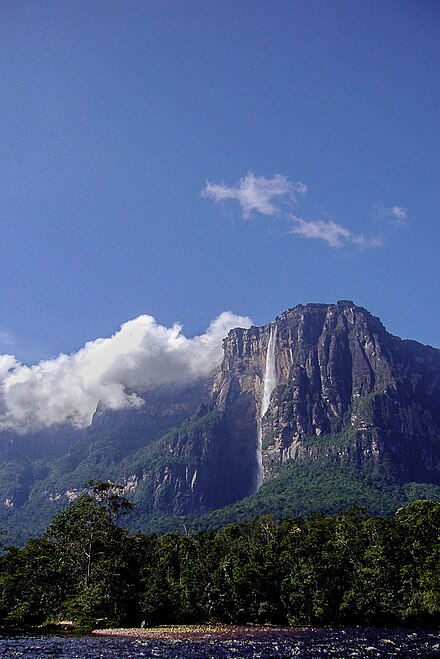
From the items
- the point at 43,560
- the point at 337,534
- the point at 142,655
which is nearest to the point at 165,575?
the point at 43,560

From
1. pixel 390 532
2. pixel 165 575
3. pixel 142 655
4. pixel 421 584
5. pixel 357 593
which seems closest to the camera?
pixel 142 655

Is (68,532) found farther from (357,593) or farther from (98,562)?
(357,593)

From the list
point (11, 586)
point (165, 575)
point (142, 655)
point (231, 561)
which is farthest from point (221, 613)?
point (142, 655)

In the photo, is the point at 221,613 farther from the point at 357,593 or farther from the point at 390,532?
the point at 390,532

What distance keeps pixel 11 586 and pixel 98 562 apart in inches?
408

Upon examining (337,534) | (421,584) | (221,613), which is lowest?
(221,613)

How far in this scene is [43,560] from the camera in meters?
66.1

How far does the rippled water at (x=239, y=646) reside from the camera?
115 ft

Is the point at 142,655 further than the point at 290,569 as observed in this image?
No

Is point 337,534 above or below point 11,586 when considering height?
above

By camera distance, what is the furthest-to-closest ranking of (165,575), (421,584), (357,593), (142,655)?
(165,575), (357,593), (421,584), (142,655)

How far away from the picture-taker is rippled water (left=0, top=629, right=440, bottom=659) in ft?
115

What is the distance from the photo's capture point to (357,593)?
59062 millimetres

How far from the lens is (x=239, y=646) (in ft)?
131
